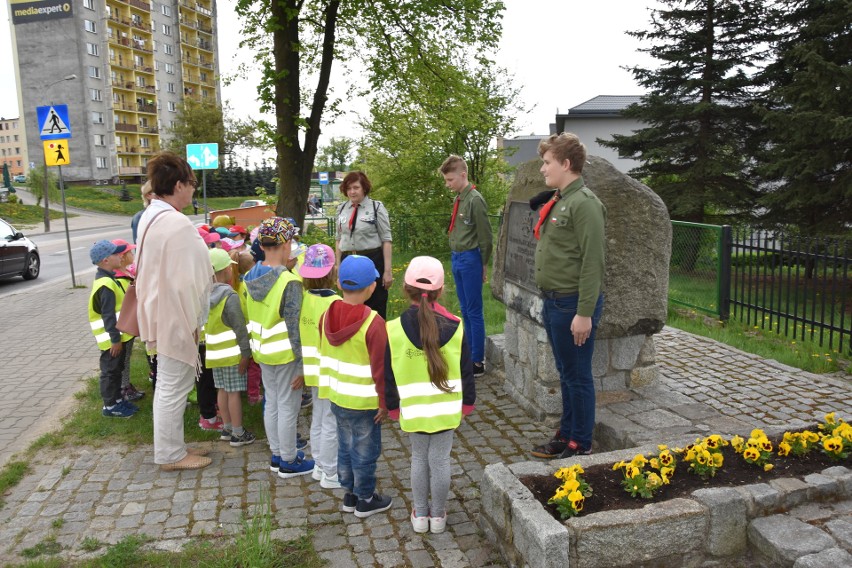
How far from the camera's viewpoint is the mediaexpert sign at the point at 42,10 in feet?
186

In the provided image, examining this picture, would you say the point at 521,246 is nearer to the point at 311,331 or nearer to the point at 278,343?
the point at 311,331

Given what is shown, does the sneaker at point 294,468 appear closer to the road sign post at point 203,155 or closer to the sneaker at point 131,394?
the sneaker at point 131,394

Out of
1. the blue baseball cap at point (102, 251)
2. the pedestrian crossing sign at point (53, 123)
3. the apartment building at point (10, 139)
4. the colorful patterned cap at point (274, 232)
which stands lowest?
the blue baseball cap at point (102, 251)

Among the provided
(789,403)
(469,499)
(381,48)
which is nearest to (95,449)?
(469,499)

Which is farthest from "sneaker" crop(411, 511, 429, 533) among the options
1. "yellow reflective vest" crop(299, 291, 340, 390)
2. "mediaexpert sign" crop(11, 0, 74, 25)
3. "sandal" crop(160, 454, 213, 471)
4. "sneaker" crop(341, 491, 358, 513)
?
"mediaexpert sign" crop(11, 0, 74, 25)

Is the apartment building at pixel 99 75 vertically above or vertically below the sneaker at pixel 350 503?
above

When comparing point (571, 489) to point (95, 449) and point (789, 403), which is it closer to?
point (789, 403)

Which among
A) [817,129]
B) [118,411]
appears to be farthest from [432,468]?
[817,129]

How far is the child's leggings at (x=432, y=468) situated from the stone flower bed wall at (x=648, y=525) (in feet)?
0.82

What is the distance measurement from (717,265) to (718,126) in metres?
7.70

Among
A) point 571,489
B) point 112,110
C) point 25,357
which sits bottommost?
point 25,357

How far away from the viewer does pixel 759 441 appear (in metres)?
3.58

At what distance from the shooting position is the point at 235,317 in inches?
184

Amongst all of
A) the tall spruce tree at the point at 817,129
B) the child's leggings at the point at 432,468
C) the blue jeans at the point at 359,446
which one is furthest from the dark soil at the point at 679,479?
the tall spruce tree at the point at 817,129
